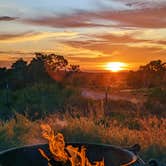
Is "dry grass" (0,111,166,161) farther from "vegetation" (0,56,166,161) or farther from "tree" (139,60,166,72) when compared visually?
"tree" (139,60,166,72)

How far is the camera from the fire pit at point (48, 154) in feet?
16.5

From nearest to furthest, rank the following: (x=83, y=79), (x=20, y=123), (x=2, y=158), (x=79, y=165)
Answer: (x=79, y=165) < (x=2, y=158) < (x=20, y=123) < (x=83, y=79)

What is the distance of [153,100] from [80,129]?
17.6m

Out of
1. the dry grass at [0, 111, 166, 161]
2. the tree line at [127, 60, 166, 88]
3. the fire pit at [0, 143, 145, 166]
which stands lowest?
the tree line at [127, 60, 166, 88]

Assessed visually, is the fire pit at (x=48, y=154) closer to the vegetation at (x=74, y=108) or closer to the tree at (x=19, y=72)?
the vegetation at (x=74, y=108)

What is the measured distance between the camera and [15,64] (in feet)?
145

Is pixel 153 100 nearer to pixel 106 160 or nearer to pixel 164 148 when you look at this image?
pixel 164 148

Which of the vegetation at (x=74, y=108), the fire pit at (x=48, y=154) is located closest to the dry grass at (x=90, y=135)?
the vegetation at (x=74, y=108)

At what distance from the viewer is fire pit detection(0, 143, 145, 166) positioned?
504 cm

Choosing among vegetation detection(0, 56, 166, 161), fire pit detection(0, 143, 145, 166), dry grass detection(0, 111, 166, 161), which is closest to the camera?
fire pit detection(0, 143, 145, 166)

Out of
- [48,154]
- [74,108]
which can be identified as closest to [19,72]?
[74,108]

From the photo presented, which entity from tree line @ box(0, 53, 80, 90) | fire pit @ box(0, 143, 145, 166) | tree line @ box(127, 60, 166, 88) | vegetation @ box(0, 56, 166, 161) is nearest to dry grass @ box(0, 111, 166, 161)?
vegetation @ box(0, 56, 166, 161)

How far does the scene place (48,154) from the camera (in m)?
5.35

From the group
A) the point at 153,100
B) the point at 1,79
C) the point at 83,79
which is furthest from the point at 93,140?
the point at 83,79
